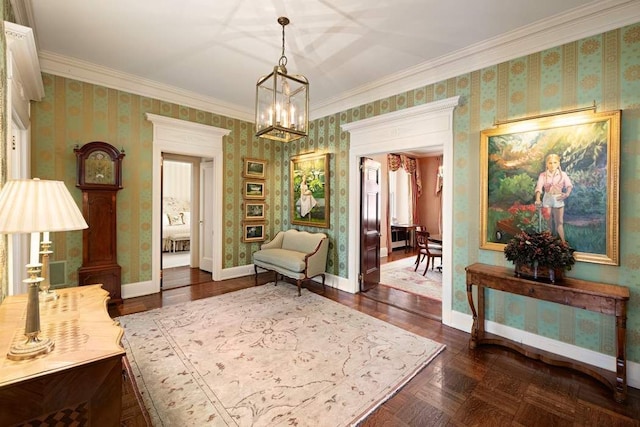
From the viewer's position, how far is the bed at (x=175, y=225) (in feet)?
26.8

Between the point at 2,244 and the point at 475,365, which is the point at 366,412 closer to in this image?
the point at 475,365

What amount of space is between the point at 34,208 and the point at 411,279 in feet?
17.6

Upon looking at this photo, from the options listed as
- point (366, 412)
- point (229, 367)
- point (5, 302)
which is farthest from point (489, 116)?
point (5, 302)

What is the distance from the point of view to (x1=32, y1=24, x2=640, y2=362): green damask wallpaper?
8.05 ft

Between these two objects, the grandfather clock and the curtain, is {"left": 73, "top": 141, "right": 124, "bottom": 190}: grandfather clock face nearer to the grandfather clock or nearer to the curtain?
the grandfather clock

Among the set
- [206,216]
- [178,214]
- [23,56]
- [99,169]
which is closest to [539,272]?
[23,56]

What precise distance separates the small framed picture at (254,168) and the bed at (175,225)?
3.94 metres

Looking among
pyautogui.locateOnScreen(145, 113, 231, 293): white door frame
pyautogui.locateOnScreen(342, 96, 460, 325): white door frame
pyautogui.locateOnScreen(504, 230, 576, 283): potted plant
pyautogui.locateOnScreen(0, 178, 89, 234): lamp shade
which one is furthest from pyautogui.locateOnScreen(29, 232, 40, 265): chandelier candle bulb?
pyautogui.locateOnScreen(342, 96, 460, 325): white door frame

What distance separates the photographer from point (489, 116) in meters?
3.21

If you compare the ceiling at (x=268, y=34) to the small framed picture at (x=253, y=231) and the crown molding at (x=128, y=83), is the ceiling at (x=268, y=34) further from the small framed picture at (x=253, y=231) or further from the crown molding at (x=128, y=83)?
the small framed picture at (x=253, y=231)

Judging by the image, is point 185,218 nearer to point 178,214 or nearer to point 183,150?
point 178,214

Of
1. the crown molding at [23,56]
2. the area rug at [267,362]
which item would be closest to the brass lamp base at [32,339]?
the area rug at [267,362]

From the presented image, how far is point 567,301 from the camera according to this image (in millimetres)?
2375

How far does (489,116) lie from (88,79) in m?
5.24
